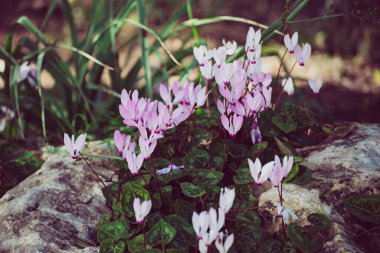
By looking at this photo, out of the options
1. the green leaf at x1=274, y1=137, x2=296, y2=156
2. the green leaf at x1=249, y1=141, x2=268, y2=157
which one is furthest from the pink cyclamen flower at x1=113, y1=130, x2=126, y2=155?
the green leaf at x1=274, y1=137, x2=296, y2=156

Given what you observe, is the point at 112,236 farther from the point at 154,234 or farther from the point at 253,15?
the point at 253,15

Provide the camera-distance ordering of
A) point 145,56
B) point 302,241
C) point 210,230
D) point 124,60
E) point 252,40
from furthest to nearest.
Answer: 1. point 124,60
2. point 145,56
3. point 252,40
4. point 302,241
5. point 210,230

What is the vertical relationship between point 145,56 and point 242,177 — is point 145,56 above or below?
above

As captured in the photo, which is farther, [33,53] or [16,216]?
[33,53]

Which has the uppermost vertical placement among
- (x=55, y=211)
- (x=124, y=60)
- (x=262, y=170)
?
(x=262, y=170)

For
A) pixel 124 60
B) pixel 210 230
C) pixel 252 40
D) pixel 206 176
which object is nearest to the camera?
pixel 210 230

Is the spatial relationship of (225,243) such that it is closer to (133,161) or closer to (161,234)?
(161,234)

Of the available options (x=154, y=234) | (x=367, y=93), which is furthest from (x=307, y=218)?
(x=367, y=93)

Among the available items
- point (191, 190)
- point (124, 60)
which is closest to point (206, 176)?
point (191, 190)
